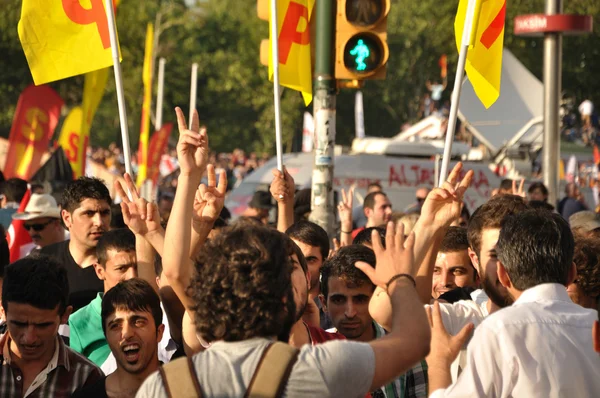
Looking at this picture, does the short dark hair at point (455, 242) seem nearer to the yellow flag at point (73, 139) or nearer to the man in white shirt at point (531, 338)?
the man in white shirt at point (531, 338)

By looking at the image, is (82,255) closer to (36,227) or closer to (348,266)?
(348,266)

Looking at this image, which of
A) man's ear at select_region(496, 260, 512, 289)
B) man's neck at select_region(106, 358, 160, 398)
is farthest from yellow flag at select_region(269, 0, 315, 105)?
man's ear at select_region(496, 260, 512, 289)

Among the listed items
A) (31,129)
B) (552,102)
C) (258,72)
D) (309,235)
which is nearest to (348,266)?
(309,235)

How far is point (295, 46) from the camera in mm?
8688

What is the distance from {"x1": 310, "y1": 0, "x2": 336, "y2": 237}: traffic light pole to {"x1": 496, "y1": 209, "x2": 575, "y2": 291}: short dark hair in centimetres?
481

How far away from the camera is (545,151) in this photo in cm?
1431

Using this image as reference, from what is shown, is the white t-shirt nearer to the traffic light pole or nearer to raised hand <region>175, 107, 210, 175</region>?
raised hand <region>175, 107, 210, 175</region>

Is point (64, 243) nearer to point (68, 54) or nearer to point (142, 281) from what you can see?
point (68, 54)

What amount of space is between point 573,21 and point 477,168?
7513 mm

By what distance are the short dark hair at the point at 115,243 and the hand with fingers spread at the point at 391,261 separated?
116 inches

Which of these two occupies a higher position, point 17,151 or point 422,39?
point 422,39

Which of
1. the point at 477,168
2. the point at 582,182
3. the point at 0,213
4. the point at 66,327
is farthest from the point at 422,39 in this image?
the point at 66,327

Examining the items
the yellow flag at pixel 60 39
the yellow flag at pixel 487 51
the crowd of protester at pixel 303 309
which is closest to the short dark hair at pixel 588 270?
the crowd of protester at pixel 303 309

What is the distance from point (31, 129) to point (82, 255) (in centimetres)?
894
